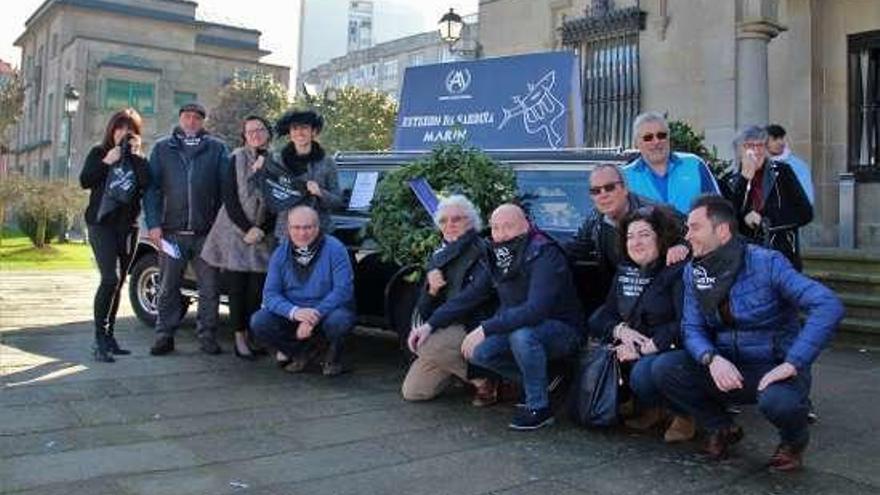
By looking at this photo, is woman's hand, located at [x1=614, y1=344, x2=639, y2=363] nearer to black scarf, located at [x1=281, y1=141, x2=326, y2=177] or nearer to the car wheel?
black scarf, located at [x1=281, y1=141, x2=326, y2=177]

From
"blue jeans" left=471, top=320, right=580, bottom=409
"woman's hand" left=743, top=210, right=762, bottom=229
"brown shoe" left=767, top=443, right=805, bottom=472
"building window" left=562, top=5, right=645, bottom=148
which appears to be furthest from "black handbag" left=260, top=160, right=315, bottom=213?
"building window" left=562, top=5, right=645, bottom=148

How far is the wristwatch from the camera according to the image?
4512mm

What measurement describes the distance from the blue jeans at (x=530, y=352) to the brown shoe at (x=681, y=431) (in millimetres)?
713

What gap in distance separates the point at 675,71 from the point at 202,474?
33.9 ft

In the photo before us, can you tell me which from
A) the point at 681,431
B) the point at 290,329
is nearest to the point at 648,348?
the point at 681,431

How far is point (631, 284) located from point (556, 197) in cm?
158

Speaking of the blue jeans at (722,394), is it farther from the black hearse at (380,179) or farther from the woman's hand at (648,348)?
the black hearse at (380,179)

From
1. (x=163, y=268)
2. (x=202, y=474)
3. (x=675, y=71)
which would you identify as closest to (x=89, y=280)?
(x=163, y=268)

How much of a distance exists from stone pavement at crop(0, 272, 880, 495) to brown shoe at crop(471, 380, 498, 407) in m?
0.09

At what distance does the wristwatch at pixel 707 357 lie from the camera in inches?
178

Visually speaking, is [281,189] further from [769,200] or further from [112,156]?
[769,200]

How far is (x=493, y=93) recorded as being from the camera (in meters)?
8.63

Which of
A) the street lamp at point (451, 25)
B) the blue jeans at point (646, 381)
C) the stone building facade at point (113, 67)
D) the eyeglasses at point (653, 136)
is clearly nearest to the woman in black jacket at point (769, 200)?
the eyeglasses at point (653, 136)

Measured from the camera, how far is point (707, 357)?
14.9 ft
